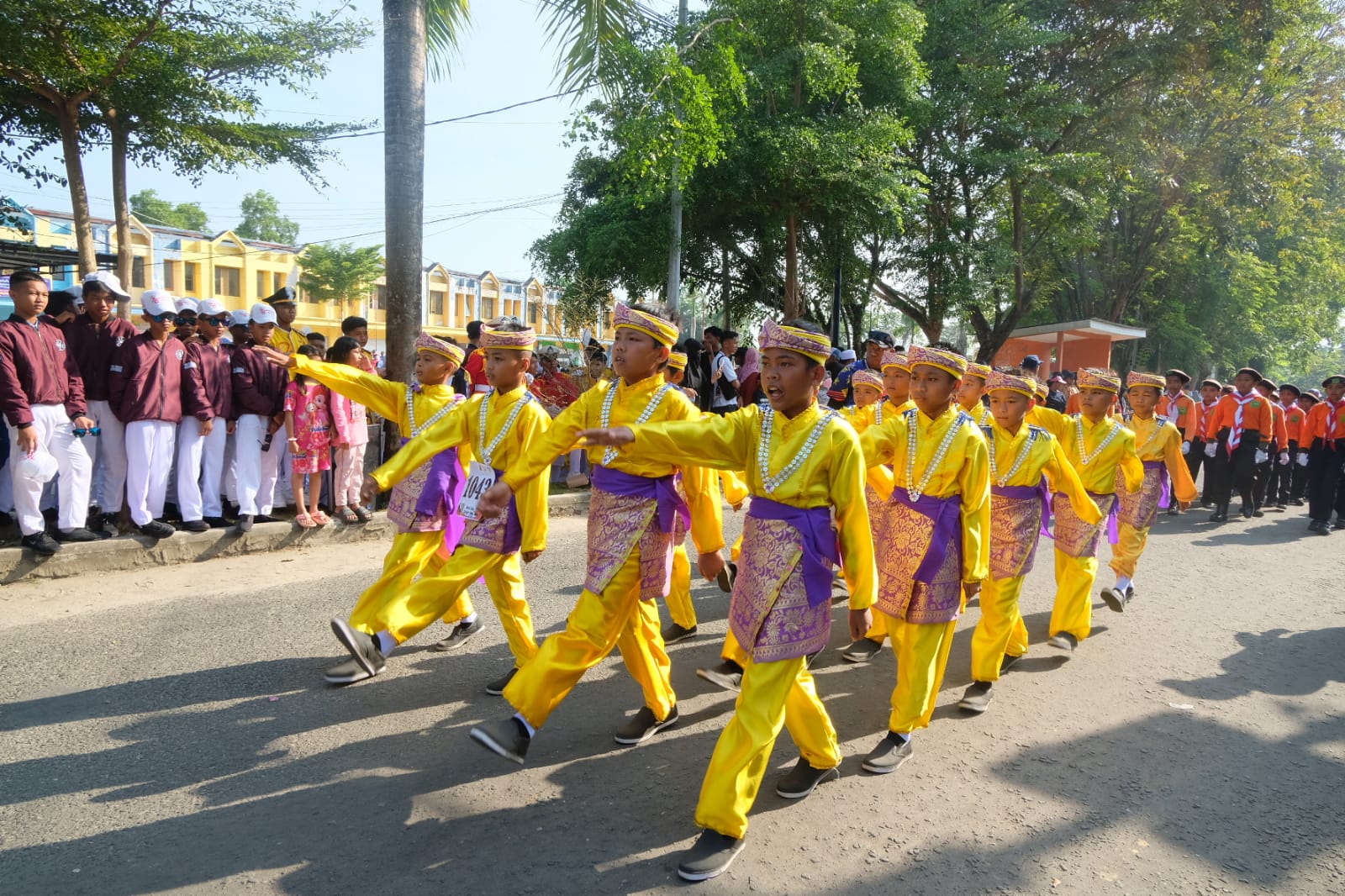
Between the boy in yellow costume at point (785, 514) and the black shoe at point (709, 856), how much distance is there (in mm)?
104

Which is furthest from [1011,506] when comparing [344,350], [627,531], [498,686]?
[344,350]

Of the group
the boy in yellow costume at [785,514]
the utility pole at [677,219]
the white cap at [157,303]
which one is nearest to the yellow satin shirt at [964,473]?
the boy in yellow costume at [785,514]

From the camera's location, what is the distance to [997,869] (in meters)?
3.14

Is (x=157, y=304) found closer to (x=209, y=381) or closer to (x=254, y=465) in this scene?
(x=209, y=381)

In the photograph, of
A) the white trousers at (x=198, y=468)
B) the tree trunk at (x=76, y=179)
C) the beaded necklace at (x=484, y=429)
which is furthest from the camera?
the tree trunk at (x=76, y=179)

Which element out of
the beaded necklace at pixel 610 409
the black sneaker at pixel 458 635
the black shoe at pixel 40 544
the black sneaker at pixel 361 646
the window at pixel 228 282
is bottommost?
the black sneaker at pixel 458 635

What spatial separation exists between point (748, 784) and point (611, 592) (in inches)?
41.2

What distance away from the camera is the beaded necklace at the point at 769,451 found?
3.29 m

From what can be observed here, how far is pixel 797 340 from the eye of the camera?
330 cm

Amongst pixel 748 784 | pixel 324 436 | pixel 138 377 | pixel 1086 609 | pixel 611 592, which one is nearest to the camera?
pixel 748 784

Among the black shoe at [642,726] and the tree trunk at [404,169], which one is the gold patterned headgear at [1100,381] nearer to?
the black shoe at [642,726]

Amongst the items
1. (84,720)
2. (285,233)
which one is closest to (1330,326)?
(84,720)

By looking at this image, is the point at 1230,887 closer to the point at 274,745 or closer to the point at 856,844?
the point at 856,844

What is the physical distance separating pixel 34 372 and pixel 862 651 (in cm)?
617
